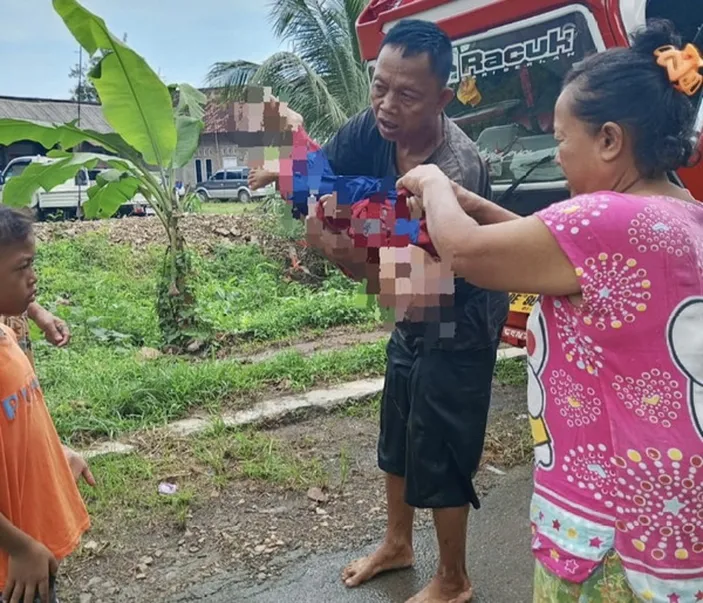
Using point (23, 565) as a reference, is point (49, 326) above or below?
above

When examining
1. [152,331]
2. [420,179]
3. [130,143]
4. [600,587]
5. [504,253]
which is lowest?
[152,331]

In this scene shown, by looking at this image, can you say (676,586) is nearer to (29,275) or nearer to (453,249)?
(453,249)

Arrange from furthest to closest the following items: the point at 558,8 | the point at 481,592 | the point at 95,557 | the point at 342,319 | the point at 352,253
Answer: the point at 342,319
the point at 558,8
the point at 95,557
the point at 481,592
the point at 352,253

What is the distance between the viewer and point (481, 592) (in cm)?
243

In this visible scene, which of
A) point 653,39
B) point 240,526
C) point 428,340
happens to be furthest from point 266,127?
point 240,526

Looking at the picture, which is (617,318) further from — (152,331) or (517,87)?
(152,331)

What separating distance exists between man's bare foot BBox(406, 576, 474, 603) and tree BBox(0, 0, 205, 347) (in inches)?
134

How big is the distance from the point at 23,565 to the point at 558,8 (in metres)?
3.30

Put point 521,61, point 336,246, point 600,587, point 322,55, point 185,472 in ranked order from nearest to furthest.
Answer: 1. point 600,587
2. point 336,246
3. point 185,472
4. point 521,61
5. point 322,55

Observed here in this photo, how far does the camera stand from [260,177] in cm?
167

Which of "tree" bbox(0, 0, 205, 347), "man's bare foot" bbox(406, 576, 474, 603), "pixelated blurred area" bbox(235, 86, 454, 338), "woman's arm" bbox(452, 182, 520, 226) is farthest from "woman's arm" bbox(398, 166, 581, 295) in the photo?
"tree" bbox(0, 0, 205, 347)

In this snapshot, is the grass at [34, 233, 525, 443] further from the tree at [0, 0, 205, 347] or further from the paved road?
the paved road

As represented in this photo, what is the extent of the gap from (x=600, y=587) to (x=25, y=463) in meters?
1.25

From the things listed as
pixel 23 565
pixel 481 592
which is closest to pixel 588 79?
pixel 23 565
